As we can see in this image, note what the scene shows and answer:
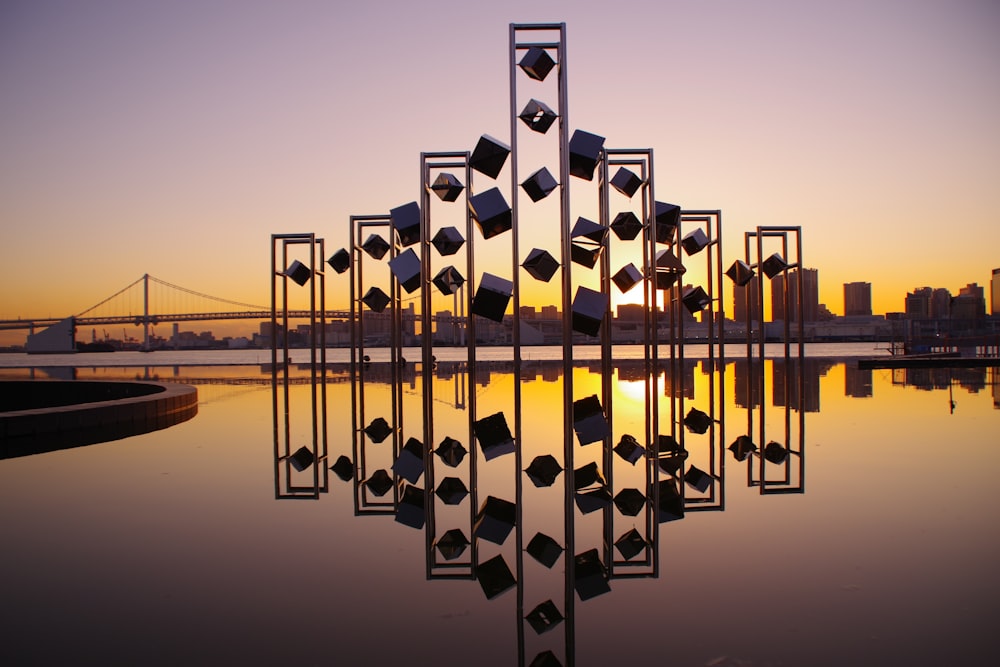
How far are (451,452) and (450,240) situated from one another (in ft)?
9.91

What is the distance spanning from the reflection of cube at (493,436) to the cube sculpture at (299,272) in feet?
17.5

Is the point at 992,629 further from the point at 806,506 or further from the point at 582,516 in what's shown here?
the point at 582,516

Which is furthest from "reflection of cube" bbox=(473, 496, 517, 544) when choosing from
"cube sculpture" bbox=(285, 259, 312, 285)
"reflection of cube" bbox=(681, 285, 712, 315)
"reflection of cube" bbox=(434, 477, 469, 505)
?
"cube sculpture" bbox=(285, 259, 312, 285)

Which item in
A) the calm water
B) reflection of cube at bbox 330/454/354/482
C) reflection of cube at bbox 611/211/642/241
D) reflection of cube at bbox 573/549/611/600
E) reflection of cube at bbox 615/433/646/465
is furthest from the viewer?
reflection of cube at bbox 611/211/642/241

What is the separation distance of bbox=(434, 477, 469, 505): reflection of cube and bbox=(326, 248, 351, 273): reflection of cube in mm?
7559

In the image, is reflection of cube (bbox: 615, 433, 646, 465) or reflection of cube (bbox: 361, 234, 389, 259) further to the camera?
reflection of cube (bbox: 361, 234, 389, 259)

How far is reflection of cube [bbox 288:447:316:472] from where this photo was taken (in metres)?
5.19

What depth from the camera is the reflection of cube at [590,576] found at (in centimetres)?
251

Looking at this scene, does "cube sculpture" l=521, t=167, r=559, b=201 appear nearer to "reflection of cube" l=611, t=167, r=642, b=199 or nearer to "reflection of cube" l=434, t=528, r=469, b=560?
"reflection of cube" l=611, t=167, r=642, b=199

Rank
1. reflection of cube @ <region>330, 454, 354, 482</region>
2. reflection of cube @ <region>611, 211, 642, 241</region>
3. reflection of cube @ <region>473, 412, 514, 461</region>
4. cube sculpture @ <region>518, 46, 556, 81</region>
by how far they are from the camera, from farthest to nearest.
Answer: reflection of cube @ <region>611, 211, 642, 241</region>, cube sculpture @ <region>518, 46, 556, 81</region>, reflection of cube @ <region>473, 412, 514, 461</region>, reflection of cube @ <region>330, 454, 354, 482</region>

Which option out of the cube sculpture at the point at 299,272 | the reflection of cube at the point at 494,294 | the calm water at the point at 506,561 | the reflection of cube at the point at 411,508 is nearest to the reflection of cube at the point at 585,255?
the reflection of cube at the point at 494,294

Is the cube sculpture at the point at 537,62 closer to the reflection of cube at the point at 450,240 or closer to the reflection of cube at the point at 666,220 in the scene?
the reflection of cube at the point at 450,240

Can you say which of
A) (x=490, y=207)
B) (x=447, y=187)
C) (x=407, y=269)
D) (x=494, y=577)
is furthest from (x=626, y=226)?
(x=494, y=577)

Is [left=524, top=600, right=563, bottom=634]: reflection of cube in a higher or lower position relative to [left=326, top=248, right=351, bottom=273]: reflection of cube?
lower
